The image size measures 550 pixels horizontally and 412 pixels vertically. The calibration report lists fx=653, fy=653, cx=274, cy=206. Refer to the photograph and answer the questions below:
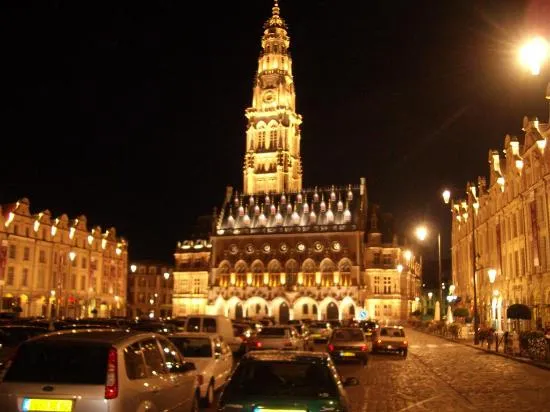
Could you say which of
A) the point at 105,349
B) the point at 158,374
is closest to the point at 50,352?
the point at 105,349

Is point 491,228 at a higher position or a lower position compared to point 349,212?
lower

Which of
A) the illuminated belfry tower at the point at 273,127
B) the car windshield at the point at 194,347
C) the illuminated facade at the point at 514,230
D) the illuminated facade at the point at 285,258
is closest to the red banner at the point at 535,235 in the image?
the illuminated facade at the point at 514,230

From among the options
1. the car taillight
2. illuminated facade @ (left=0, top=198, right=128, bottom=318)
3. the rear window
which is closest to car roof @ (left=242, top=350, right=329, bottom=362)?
the car taillight

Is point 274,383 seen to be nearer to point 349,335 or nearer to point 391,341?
point 349,335

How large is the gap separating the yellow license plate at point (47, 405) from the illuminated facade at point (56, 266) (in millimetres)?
53251

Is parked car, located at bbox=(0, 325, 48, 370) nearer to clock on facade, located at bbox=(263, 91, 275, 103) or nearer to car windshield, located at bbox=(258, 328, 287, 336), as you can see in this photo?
car windshield, located at bbox=(258, 328, 287, 336)

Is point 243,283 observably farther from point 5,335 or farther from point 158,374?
point 158,374

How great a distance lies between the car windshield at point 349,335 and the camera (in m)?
28.0

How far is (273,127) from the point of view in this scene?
401 ft

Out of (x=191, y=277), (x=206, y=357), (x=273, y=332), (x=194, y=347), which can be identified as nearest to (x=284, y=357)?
(x=206, y=357)

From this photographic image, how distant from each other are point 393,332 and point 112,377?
26970 millimetres

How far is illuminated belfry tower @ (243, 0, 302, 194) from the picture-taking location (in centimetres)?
11938

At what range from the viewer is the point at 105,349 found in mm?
8188

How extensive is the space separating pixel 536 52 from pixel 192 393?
9604mm
